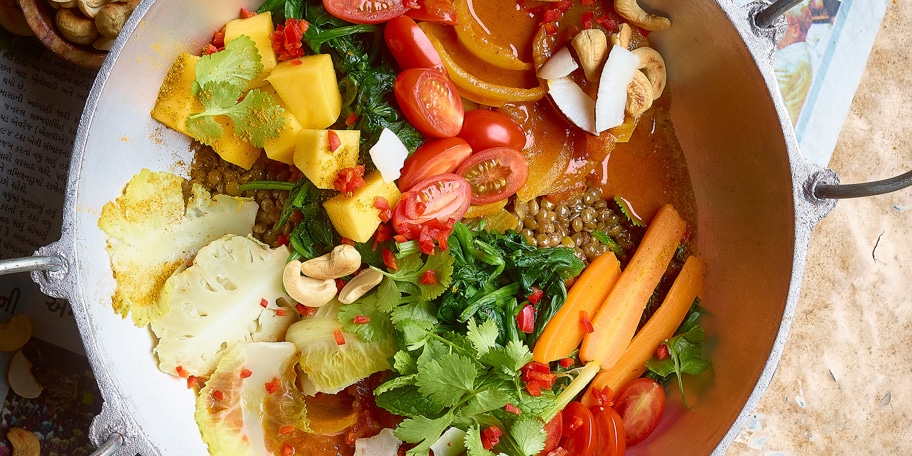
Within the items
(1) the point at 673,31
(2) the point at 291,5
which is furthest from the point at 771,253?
(2) the point at 291,5

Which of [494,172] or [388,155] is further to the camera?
[494,172]

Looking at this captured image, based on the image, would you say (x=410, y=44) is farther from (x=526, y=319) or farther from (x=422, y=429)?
(x=422, y=429)

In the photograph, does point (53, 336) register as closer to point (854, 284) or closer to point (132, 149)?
point (132, 149)

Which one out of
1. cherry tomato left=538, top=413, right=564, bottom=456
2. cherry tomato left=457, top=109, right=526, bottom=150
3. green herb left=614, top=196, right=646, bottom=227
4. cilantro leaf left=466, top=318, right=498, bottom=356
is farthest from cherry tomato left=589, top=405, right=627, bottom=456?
cherry tomato left=457, top=109, right=526, bottom=150

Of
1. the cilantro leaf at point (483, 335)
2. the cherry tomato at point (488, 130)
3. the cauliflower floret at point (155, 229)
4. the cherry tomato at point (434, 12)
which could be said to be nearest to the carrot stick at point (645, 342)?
the cilantro leaf at point (483, 335)

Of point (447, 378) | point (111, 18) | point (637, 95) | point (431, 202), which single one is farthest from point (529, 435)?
point (111, 18)

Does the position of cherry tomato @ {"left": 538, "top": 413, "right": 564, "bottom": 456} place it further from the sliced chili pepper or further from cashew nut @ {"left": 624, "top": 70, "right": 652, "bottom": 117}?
cashew nut @ {"left": 624, "top": 70, "right": 652, "bottom": 117}
